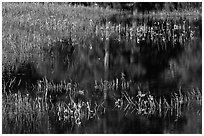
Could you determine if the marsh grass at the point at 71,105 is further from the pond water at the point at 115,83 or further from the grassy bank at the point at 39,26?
the grassy bank at the point at 39,26

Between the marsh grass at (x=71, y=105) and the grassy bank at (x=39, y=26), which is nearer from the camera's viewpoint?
the marsh grass at (x=71, y=105)

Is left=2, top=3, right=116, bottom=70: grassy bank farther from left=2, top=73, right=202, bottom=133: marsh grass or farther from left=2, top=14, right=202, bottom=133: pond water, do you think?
left=2, top=73, right=202, bottom=133: marsh grass

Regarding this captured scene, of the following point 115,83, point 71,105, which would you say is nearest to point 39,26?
point 115,83

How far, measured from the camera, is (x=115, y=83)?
8.83 metres

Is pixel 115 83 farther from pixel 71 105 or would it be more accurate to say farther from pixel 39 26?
pixel 39 26

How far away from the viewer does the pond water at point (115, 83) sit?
7.51 meters

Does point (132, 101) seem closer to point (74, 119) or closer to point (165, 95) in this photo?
point (165, 95)

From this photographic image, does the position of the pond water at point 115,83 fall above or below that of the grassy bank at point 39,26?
below

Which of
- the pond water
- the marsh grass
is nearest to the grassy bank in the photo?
the pond water

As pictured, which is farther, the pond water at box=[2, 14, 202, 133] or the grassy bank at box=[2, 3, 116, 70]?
the grassy bank at box=[2, 3, 116, 70]

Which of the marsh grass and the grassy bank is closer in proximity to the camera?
the marsh grass

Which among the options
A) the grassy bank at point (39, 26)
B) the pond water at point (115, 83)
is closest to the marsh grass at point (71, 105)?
the pond water at point (115, 83)

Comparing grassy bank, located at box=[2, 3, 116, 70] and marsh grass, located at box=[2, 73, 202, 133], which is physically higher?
grassy bank, located at box=[2, 3, 116, 70]

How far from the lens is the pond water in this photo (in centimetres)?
751
